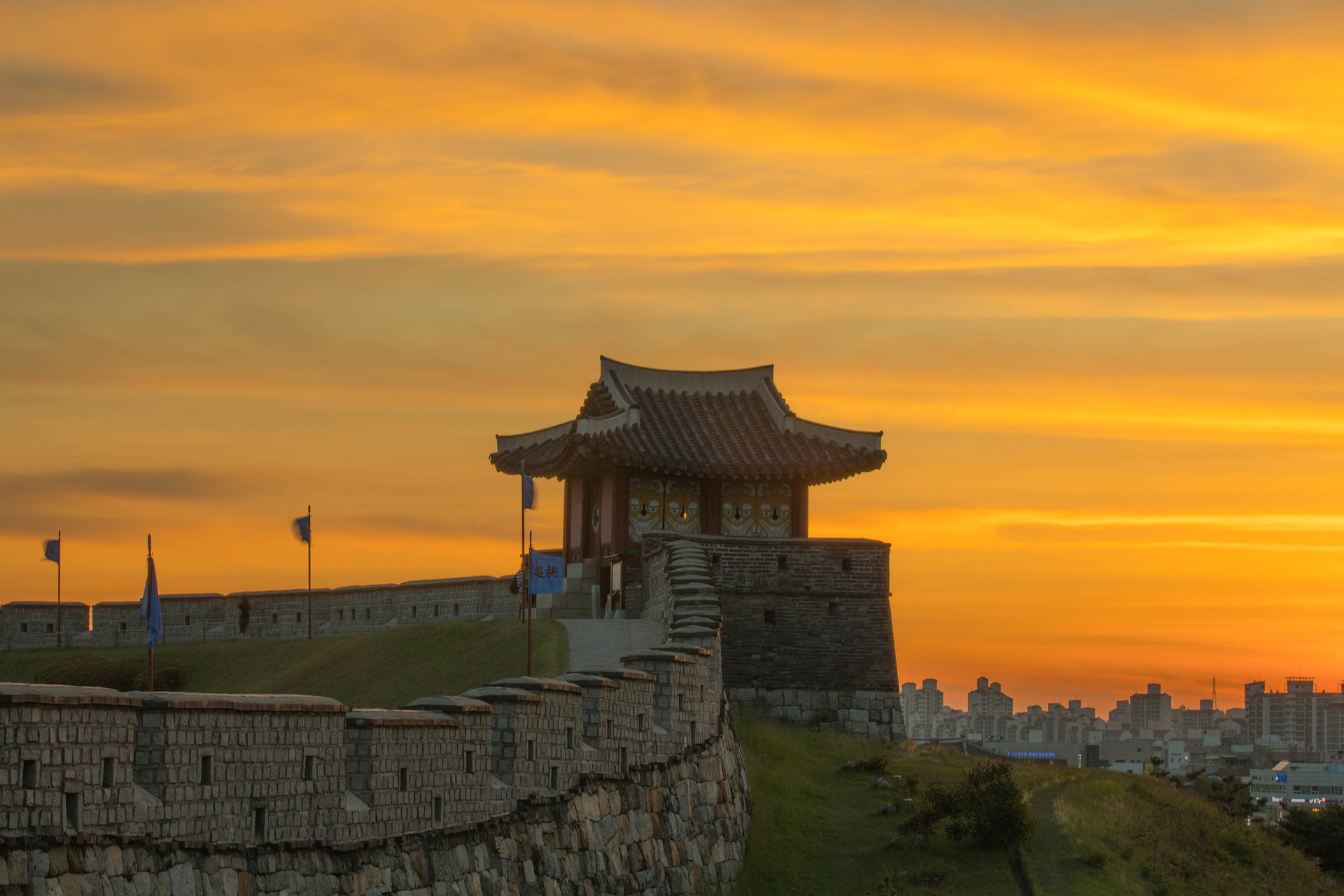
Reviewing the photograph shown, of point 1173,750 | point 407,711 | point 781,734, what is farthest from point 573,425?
point 1173,750

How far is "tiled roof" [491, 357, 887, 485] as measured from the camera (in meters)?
40.2

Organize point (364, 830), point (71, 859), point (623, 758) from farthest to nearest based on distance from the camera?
point (623, 758) → point (364, 830) → point (71, 859)

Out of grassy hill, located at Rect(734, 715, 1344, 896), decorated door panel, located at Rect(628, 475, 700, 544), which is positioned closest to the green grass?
decorated door panel, located at Rect(628, 475, 700, 544)

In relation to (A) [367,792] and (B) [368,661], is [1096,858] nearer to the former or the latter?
(A) [367,792]

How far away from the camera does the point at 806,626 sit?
37.2 m

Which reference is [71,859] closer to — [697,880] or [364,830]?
[364,830]

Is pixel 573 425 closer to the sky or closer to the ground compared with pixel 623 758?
closer to the sky

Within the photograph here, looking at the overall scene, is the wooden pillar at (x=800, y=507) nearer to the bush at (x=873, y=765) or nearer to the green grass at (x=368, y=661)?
the green grass at (x=368, y=661)

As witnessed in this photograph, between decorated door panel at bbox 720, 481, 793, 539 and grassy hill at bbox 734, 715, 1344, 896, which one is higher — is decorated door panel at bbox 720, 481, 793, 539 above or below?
above

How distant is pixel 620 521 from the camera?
40.0 metres

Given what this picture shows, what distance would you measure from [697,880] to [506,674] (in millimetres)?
8900

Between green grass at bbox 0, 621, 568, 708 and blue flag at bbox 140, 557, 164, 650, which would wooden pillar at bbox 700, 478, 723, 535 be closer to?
green grass at bbox 0, 621, 568, 708

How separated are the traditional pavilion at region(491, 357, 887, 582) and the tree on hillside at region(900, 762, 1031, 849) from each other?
1403 cm

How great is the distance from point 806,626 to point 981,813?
1112 centimetres
